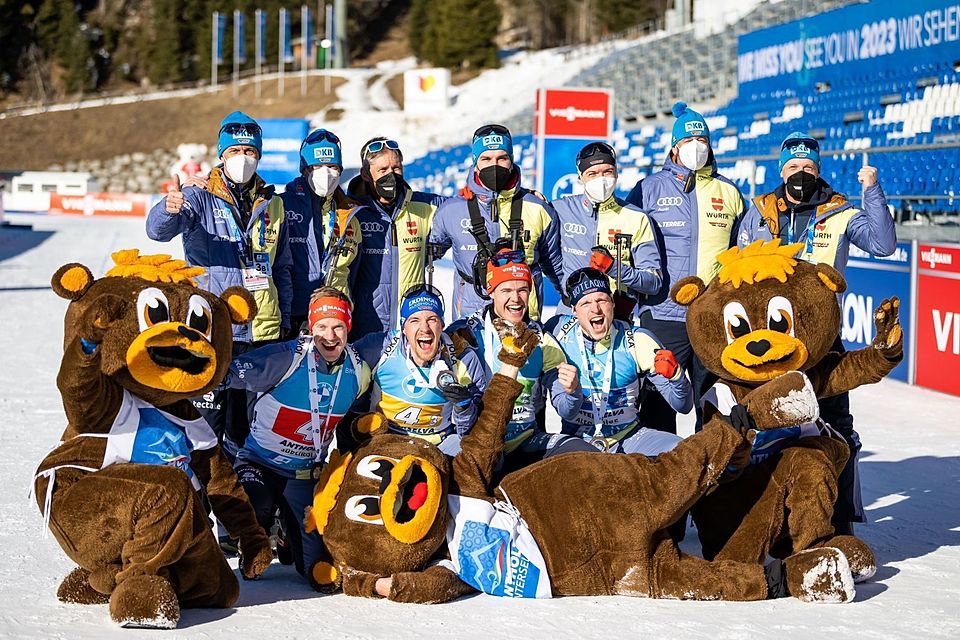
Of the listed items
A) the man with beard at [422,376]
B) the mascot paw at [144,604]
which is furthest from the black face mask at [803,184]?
the mascot paw at [144,604]

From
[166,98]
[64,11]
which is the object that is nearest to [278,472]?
[166,98]

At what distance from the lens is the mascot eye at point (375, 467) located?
204 inches

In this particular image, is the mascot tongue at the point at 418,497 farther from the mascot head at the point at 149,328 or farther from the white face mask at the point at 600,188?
the white face mask at the point at 600,188

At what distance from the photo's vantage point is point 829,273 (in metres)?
5.47

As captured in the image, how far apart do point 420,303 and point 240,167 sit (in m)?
1.50

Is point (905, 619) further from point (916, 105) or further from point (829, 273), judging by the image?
point (916, 105)

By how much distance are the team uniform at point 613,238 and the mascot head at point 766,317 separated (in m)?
0.96

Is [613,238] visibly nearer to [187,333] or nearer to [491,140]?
[491,140]

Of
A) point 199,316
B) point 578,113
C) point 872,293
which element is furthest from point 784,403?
point 578,113

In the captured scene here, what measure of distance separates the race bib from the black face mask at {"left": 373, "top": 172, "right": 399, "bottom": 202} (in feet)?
7.90

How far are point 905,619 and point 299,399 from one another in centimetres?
265

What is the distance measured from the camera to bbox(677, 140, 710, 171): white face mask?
22.1ft

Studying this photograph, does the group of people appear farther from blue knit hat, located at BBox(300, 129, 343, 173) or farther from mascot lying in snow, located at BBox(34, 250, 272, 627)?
mascot lying in snow, located at BBox(34, 250, 272, 627)

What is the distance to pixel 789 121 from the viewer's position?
21.3 meters
